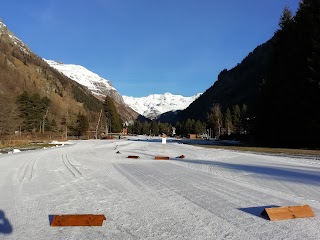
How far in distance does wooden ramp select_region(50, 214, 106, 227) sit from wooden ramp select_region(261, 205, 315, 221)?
3.22m

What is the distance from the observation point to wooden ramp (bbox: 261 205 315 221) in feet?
23.2

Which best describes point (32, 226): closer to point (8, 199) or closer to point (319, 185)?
point (8, 199)

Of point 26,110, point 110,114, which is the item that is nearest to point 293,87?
point 26,110

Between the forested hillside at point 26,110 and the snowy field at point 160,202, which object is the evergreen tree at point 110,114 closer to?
the forested hillside at point 26,110

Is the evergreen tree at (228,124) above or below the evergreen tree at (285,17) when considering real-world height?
below

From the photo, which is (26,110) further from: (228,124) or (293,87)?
(293,87)

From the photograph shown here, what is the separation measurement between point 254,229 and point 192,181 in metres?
5.62

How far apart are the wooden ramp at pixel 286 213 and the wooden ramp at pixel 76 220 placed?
3.22 m

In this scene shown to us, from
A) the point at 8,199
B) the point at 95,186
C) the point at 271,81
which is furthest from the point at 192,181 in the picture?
the point at 271,81

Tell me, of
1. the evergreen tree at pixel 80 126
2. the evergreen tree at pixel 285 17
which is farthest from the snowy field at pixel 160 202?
the evergreen tree at pixel 80 126

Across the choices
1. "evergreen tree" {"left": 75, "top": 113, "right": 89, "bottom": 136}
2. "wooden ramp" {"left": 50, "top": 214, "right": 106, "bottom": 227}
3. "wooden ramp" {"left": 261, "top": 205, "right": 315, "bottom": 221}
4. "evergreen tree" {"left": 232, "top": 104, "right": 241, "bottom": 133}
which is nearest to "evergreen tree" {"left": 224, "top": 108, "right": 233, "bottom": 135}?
"evergreen tree" {"left": 232, "top": 104, "right": 241, "bottom": 133}

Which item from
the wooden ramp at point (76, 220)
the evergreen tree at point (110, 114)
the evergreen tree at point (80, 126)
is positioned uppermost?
the evergreen tree at point (110, 114)

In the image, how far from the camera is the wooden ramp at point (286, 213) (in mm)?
7078

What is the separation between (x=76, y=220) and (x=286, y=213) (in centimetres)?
413
